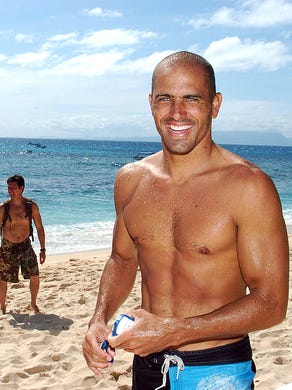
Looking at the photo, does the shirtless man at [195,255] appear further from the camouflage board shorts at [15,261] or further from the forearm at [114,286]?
the camouflage board shorts at [15,261]

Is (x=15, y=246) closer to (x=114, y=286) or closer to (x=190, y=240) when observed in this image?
(x=114, y=286)

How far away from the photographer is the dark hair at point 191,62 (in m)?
2.15

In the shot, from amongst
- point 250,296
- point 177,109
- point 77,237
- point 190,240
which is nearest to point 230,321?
point 250,296

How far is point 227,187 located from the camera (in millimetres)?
2064

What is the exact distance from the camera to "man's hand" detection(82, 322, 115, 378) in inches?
76.7

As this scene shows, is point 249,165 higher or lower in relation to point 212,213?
higher

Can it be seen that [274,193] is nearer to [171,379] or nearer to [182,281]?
[182,281]

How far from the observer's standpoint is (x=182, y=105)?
2121mm

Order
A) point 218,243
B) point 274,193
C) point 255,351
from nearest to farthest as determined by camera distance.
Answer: point 274,193, point 218,243, point 255,351

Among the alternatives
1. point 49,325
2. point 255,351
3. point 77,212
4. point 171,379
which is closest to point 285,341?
point 255,351

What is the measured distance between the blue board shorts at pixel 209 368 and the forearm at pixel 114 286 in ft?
1.09

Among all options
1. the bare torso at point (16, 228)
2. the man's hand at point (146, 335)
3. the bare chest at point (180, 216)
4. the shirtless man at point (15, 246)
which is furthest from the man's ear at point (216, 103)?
the bare torso at point (16, 228)

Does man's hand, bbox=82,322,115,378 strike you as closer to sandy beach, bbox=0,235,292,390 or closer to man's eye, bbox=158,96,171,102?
man's eye, bbox=158,96,171,102

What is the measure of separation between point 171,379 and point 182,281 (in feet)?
1.28
